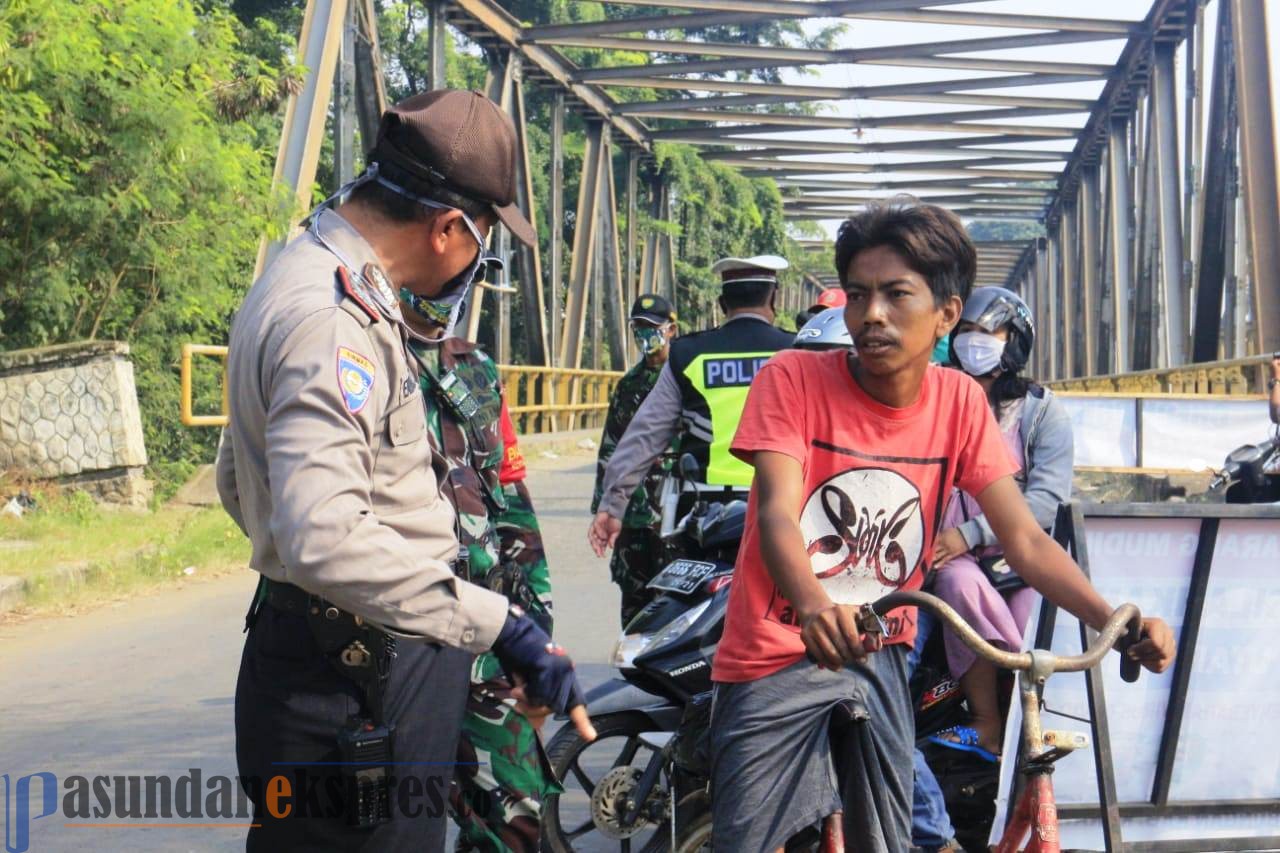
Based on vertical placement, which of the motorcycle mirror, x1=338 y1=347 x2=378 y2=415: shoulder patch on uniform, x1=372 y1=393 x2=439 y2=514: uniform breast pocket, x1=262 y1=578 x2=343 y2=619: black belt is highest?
x1=338 y1=347 x2=378 y2=415: shoulder patch on uniform

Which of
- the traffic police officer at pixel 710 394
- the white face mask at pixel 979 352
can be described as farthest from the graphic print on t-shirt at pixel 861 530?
the traffic police officer at pixel 710 394

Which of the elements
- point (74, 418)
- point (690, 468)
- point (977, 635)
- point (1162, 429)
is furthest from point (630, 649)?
point (74, 418)

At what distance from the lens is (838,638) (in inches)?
92.8

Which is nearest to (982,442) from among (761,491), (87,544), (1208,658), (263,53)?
(761,491)

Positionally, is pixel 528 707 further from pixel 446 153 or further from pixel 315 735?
pixel 446 153

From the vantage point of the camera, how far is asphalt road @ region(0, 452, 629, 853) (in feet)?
15.9

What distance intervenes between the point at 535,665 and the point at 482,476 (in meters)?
1.02

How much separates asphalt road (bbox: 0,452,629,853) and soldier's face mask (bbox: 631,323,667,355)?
149cm

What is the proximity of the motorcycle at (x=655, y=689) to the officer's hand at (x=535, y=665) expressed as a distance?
4.92 ft

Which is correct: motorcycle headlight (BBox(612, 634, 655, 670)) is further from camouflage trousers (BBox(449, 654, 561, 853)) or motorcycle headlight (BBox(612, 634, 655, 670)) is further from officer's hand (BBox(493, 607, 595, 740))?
officer's hand (BBox(493, 607, 595, 740))

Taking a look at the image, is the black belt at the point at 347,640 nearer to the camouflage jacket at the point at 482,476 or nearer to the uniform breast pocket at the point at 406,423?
the uniform breast pocket at the point at 406,423

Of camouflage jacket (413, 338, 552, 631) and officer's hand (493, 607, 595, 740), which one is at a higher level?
camouflage jacket (413, 338, 552, 631)

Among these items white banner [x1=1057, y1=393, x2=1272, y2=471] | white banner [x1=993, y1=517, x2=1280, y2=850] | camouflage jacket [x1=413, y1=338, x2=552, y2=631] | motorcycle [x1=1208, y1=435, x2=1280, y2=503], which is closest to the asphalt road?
camouflage jacket [x1=413, y1=338, x2=552, y2=631]

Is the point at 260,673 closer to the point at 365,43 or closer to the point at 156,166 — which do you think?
the point at 156,166
